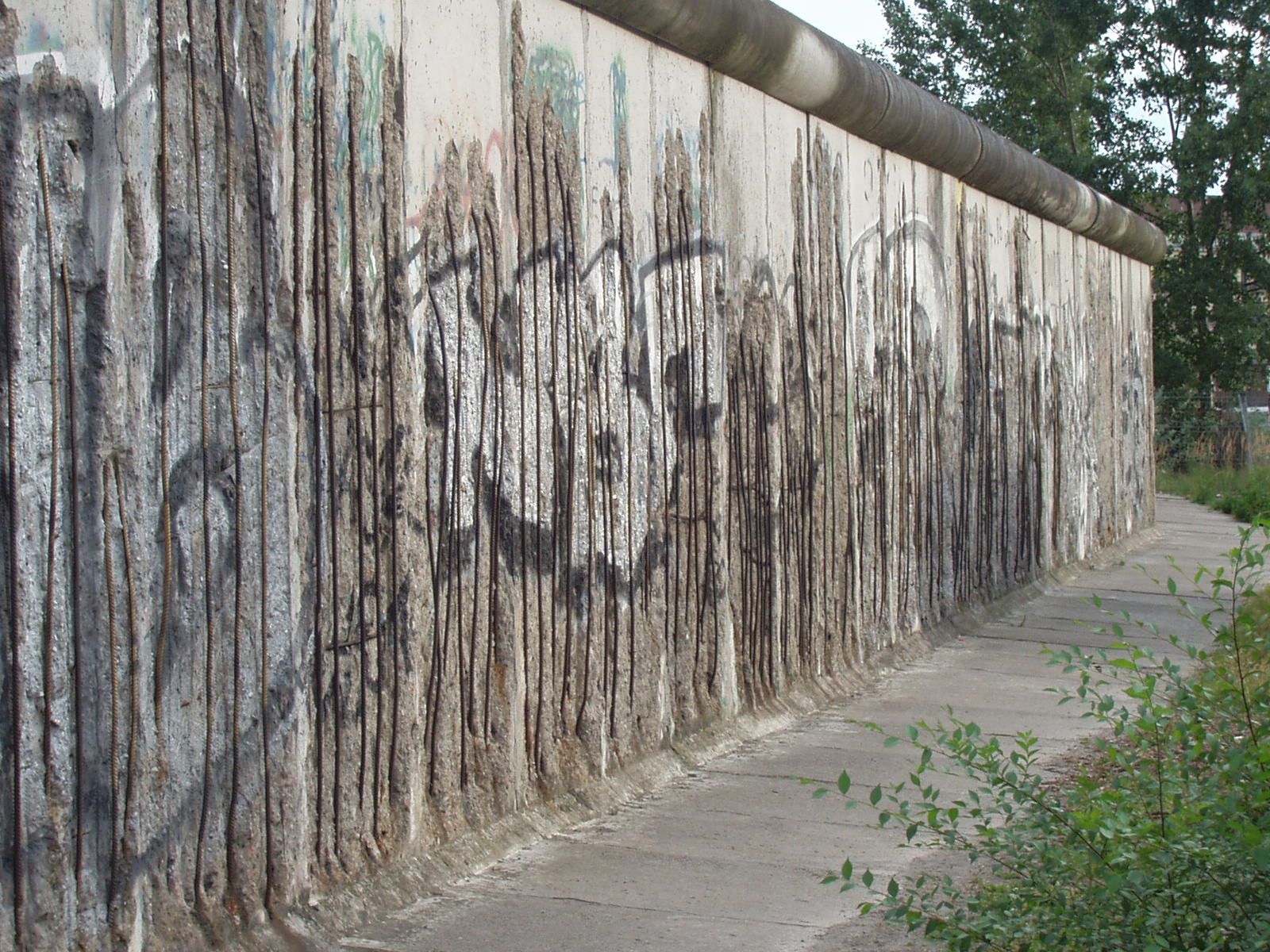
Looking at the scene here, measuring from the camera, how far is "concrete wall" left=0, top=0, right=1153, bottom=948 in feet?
8.57

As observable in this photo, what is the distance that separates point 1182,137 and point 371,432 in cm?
2136

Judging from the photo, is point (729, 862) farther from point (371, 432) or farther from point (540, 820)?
point (371, 432)

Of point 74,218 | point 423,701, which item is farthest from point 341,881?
point 74,218

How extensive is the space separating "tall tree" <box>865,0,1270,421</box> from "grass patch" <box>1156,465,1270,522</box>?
221 cm

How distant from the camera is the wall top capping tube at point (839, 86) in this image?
480 cm

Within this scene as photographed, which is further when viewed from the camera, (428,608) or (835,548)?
(835,548)

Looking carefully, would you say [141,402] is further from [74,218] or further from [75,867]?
[75,867]

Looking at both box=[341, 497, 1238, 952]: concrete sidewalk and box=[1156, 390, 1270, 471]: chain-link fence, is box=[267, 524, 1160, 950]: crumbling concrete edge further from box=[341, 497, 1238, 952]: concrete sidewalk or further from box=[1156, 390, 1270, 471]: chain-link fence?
box=[1156, 390, 1270, 471]: chain-link fence

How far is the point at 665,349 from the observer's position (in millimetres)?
4801

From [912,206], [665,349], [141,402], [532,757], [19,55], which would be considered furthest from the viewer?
[912,206]

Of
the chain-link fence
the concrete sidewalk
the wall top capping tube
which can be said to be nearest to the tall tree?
the chain-link fence

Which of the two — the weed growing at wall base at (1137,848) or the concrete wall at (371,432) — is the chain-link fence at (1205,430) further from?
the weed growing at wall base at (1137,848)

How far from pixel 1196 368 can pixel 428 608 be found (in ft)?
68.8

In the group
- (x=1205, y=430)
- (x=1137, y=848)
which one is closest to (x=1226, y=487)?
(x=1205, y=430)
